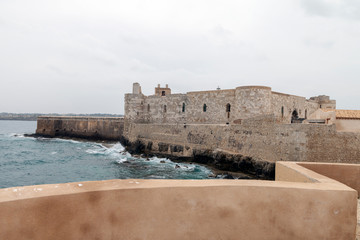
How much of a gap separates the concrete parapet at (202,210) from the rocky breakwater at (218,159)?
13727 mm

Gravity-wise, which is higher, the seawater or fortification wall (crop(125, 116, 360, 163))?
fortification wall (crop(125, 116, 360, 163))

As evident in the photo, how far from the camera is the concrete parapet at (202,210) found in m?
2.18

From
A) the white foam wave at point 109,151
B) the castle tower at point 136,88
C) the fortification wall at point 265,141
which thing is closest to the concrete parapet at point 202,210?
the fortification wall at point 265,141

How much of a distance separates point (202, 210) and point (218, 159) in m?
16.9

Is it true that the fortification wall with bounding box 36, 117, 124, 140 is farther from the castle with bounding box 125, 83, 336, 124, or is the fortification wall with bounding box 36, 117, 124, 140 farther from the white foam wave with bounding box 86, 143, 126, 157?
the castle with bounding box 125, 83, 336, 124

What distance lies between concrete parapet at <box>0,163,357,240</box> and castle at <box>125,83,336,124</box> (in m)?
18.4

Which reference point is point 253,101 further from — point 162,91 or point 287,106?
point 162,91

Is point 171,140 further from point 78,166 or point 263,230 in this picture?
point 263,230

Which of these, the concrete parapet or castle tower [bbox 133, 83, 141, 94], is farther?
castle tower [bbox 133, 83, 141, 94]

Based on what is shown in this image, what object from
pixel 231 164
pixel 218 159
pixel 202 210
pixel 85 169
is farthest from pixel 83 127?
pixel 202 210

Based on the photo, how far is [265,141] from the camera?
53.7ft

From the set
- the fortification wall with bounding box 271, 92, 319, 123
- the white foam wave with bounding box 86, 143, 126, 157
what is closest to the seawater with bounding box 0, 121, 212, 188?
the white foam wave with bounding box 86, 143, 126, 157

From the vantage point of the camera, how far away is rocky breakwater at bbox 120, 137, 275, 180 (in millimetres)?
16141

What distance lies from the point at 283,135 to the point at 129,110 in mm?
19142
